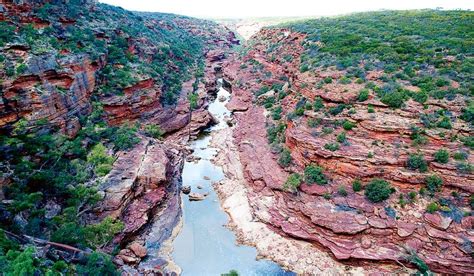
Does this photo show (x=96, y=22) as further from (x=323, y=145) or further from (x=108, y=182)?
(x=323, y=145)

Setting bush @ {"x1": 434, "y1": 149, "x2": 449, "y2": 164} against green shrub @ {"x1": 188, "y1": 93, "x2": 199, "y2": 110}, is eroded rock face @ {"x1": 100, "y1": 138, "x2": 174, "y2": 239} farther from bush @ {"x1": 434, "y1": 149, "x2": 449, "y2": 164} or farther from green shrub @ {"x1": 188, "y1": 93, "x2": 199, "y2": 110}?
bush @ {"x1": 434, "y1": 149, "x2": 449, "y2": 164}

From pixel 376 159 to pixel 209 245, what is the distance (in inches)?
571

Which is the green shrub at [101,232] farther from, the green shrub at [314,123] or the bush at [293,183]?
the green shrub at [314,123]

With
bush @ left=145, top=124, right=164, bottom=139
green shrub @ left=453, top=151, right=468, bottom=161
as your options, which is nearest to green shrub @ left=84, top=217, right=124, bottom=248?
bush @ left=145, top=124, right=164, bottom=139

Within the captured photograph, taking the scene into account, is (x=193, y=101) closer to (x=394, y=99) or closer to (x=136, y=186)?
(x=136, y=186)

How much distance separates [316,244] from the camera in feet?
74.3

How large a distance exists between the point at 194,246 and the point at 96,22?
35.0m

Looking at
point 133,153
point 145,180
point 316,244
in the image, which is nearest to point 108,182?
point 145,180

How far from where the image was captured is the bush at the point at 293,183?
24906mm

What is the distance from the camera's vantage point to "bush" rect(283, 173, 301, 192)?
24906mm

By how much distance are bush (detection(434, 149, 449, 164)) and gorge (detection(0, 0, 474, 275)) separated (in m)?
0.08

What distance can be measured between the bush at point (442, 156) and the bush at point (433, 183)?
50.4 inches

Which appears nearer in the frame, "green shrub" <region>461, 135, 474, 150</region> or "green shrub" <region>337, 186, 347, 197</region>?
"green shrub" <region>461, 135, 474, 150</region>

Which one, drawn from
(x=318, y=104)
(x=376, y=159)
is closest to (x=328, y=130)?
(x=318, y=104)
